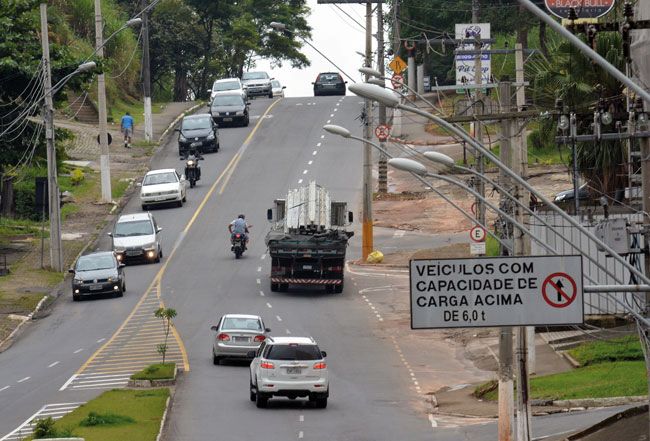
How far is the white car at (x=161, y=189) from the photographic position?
A: 212 feet

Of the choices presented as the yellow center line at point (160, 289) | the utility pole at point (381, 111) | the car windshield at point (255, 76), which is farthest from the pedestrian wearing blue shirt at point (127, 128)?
the car windshield at point (255, 76)

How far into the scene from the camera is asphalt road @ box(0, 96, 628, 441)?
32.0 m

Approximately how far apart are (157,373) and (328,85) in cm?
6781

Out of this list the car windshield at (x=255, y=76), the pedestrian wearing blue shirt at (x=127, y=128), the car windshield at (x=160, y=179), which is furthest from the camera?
the car windshield at (x=255, y=76)

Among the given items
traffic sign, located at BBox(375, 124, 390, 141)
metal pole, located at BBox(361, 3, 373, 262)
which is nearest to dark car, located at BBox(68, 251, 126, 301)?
metal pole, located at BBox(361, 3, 373, 262)

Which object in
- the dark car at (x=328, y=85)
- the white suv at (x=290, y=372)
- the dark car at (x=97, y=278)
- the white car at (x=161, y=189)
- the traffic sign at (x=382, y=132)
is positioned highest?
→ the dark car at (x=328, y=85)

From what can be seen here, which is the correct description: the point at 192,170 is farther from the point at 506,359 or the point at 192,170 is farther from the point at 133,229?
the point at 506,359

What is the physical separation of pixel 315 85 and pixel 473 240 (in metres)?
64.5

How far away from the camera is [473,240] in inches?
1596

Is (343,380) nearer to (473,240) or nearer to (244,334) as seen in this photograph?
(244,334)

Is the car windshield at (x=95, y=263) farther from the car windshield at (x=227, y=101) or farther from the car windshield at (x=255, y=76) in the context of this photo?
the car windshield at (x=255, y=76)

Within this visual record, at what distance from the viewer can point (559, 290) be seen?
20.9 metres

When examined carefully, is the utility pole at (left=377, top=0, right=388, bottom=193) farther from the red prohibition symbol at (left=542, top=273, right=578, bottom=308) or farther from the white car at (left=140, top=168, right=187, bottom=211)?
the red prohibition symbol at (left=542, top=273, right=578, bottom=308)

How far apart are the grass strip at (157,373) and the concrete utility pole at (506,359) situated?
11.2 meters
